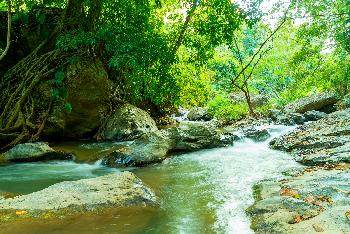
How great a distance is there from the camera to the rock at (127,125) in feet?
34.2

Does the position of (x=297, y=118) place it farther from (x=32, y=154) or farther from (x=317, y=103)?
(x=32, y=154)

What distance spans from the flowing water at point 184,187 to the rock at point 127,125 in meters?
2.93

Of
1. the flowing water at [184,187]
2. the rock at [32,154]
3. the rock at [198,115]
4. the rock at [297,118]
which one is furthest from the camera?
the rock at [198,115]

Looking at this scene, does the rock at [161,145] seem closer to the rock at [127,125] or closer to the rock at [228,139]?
the rock at [228,139]

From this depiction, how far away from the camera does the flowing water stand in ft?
11.4

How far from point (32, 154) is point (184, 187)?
13.0 ft

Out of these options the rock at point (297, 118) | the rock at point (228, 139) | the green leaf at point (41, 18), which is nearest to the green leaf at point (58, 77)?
the green leaf at point (41, 18)

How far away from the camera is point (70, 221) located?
3518 millimetres

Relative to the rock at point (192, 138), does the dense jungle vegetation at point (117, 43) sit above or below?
above

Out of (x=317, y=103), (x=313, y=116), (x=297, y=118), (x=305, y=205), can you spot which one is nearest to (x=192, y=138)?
(x=305, y=205)

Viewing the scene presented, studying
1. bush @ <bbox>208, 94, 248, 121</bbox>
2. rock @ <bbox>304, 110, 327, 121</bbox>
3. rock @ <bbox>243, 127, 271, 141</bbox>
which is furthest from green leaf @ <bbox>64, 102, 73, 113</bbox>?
rock @ <bbox>304, 110, 327, 121</bbox>

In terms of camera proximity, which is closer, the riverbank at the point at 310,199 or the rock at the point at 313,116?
the riverbank at the point at 310,199

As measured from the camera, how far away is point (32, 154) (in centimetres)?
759

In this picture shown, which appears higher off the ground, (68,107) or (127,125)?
(68,107)
